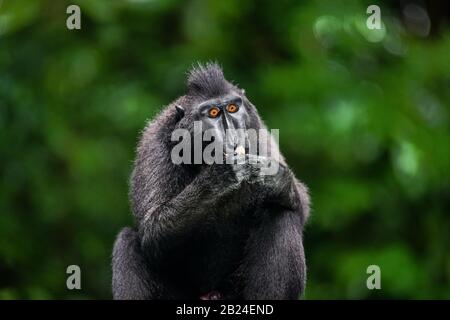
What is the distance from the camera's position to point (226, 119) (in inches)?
374

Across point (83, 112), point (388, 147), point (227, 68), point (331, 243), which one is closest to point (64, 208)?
point (83, 112)

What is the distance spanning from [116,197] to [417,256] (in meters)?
5.68

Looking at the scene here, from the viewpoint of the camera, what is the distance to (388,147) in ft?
48.6

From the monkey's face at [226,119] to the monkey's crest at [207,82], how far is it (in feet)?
0.54

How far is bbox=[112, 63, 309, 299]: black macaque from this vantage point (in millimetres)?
9156

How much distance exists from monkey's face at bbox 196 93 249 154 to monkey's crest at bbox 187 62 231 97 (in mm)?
163

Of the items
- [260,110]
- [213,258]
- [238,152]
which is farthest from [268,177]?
[260,110]

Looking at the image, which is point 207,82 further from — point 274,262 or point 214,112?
point 274,262

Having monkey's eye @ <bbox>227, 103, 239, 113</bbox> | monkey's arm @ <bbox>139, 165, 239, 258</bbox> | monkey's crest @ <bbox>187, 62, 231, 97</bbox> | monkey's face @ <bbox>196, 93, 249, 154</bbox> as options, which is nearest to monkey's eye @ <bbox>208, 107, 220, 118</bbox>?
monkey's face @ <bbox>196, 93, 249, 154</bbox>

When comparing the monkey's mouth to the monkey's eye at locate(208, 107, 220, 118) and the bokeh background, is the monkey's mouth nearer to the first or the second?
the monkey's eye at locate(208, 107, 220, 118)

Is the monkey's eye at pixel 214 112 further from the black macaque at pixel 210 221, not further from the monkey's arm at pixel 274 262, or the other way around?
the monkey's arm at pixel 274 262

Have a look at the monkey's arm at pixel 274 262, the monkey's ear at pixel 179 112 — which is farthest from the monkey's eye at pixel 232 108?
the monkey's arm at pixel 274 262

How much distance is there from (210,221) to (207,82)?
1.72 meters

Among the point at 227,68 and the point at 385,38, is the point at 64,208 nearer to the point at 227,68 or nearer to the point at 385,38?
the point at 227,68
